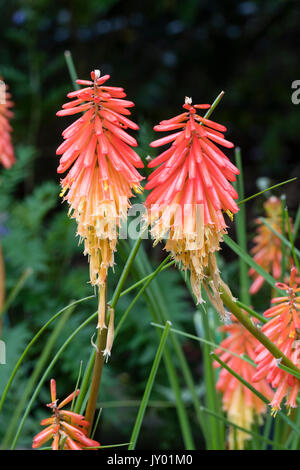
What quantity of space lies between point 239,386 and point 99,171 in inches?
25.5

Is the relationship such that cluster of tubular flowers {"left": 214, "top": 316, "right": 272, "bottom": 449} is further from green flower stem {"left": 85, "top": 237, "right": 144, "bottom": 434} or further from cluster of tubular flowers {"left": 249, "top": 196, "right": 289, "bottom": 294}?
green flower stem {"left": 85, "top": 237, "right": 144, "bottom": 434}

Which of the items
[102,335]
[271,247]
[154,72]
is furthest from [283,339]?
[154,72]

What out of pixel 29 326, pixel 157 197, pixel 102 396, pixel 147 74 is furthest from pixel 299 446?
pixel 147 74

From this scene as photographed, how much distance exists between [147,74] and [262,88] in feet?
2.00

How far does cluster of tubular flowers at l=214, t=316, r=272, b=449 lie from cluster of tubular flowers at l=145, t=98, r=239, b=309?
0.42 m

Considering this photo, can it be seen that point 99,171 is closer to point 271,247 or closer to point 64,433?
point 64,433

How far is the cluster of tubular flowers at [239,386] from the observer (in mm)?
913

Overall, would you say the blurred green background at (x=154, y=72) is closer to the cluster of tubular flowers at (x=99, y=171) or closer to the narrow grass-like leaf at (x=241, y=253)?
the narrow grass-like leaf at (x=241, y=253)

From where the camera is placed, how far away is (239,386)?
102 centimetres

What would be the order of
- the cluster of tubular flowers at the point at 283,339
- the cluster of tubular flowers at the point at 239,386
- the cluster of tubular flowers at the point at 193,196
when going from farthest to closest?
the cluster of tubular flowers at the point at 239,386 < the cluster of tubular flowers at the point at 283,339 < the cluster of tubular flowers at the point at 193,196

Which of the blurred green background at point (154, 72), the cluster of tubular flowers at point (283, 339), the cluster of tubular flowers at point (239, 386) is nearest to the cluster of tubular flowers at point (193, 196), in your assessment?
the cluster of tubular flowers at point (283, 339)

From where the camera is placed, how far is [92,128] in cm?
52

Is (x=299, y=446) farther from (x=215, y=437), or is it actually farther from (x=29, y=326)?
(x=29, y=326)

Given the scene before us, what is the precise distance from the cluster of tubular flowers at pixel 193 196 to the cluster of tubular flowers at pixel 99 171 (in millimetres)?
30
